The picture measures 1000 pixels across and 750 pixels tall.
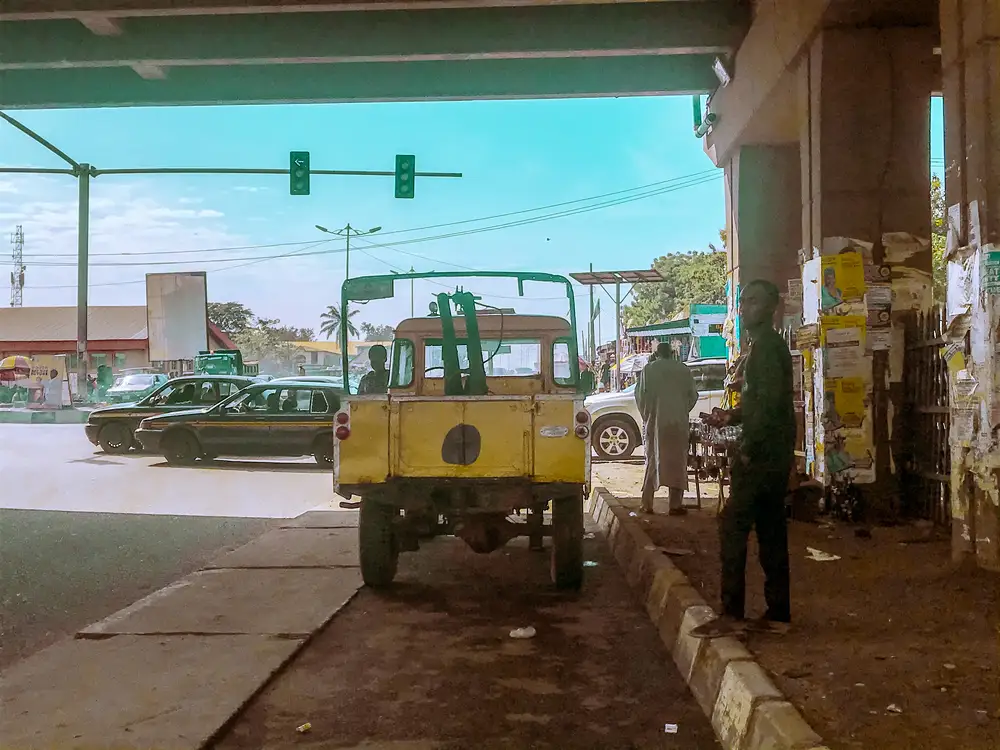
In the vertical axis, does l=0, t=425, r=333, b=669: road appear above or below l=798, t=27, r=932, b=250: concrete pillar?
below

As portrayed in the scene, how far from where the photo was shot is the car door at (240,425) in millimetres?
14688

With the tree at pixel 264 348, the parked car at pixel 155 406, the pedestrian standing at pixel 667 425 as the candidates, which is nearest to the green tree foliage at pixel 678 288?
the tree at pixel 264 348

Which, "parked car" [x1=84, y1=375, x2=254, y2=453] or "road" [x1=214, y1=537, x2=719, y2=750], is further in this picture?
"parked car" [x1=84, y1=375, x2=254, y2=453]

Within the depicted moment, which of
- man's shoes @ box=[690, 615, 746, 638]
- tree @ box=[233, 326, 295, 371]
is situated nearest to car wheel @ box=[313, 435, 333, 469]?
man's shoes @ box=[690, 615, 746, 638]

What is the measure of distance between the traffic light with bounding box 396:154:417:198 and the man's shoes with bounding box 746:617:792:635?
570 inches

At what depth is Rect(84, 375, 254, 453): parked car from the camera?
54.1 feet

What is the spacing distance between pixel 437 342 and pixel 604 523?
9.41 feet

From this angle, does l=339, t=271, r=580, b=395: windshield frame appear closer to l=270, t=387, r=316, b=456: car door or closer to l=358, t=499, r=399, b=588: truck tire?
l=358, t=499, r=399, b=588: truck tire

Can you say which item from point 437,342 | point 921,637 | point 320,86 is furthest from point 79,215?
point 921,637

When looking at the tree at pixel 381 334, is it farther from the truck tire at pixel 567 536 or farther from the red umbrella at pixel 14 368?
the red umbrella at pixel 14 368

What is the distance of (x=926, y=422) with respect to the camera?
7625 millimetres

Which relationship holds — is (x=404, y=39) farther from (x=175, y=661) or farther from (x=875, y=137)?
Answer: (x=175, y=661)

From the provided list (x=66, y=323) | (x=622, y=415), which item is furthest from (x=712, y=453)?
(x=66, y=323)

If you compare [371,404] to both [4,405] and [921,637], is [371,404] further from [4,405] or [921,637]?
[4,405]
